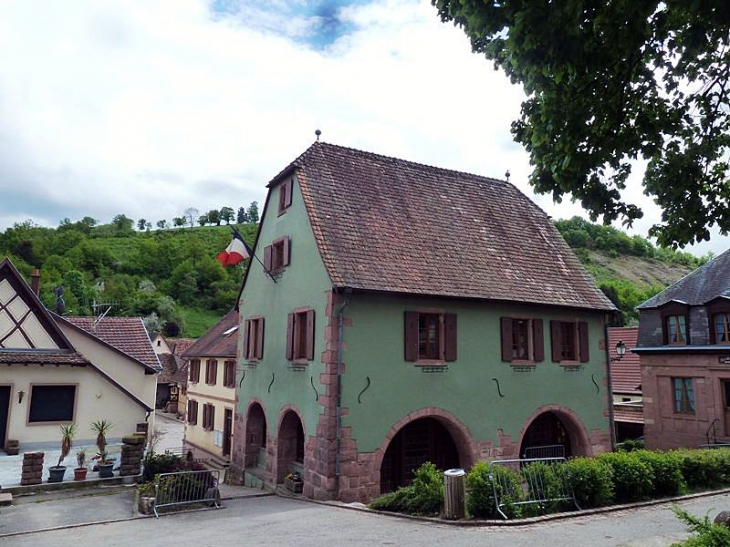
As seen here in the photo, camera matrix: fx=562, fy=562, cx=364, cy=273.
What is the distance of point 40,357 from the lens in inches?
755

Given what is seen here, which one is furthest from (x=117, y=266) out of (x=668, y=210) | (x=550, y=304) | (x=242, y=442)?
(x=668, y=210)

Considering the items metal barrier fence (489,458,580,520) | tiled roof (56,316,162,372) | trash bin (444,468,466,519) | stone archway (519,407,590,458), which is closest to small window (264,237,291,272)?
tiled roof (56,316,162,372)

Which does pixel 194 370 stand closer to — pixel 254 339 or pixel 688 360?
pixel 254 339

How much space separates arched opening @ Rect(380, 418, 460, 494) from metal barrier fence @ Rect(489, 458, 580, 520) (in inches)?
244

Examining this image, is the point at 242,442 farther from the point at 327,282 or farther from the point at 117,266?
the point at 117,266

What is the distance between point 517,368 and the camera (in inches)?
706

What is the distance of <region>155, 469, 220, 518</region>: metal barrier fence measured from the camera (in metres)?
13.5

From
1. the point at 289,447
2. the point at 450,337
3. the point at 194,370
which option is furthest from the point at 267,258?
the point at 194,370

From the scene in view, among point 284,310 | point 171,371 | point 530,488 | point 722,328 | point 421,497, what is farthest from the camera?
point 171,371

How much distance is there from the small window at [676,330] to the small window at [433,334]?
14.4 m

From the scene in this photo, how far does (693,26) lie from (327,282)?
34.5 feet

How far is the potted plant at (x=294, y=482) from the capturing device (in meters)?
16.0

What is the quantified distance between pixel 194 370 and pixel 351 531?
25.6 meters

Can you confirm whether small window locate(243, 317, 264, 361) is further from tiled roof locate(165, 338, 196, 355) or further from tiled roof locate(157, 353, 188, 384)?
tiled roof locate(165, 338, 196, 355)
